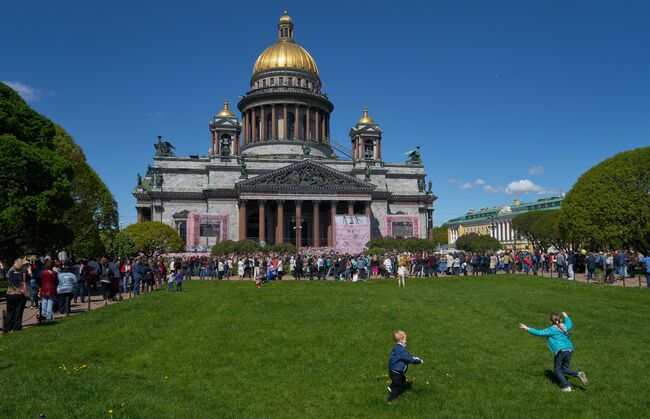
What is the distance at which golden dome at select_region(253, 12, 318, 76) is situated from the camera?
87125 mm

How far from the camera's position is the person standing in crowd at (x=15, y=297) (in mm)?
15059

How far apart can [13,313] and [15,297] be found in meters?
0.57

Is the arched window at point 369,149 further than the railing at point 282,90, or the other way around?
the railing at point 282,90

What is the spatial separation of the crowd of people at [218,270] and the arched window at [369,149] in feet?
116

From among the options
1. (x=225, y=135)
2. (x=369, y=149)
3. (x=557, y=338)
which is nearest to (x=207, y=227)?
(x=225, y=135)

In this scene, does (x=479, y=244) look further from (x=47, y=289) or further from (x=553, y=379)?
(x=553, y=379)

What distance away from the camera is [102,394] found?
941cm

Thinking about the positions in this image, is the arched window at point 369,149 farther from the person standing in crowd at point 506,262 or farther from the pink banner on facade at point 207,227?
the person standing in crowd at point 506,262

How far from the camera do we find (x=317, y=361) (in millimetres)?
12125

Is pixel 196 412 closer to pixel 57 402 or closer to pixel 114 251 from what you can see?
pixel 57 402

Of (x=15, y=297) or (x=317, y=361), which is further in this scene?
(x=15, y=297)

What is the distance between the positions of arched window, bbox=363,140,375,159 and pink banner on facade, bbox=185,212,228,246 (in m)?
24.8

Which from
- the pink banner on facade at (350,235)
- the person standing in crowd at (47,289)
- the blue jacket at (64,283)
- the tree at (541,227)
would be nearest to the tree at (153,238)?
the pink banner on facade at (350,235)

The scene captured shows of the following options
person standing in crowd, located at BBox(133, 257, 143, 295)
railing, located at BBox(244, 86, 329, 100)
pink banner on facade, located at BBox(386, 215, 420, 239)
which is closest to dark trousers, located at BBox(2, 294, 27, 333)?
person standing in crowd, located at BBox(133, 257, 143, 295)
